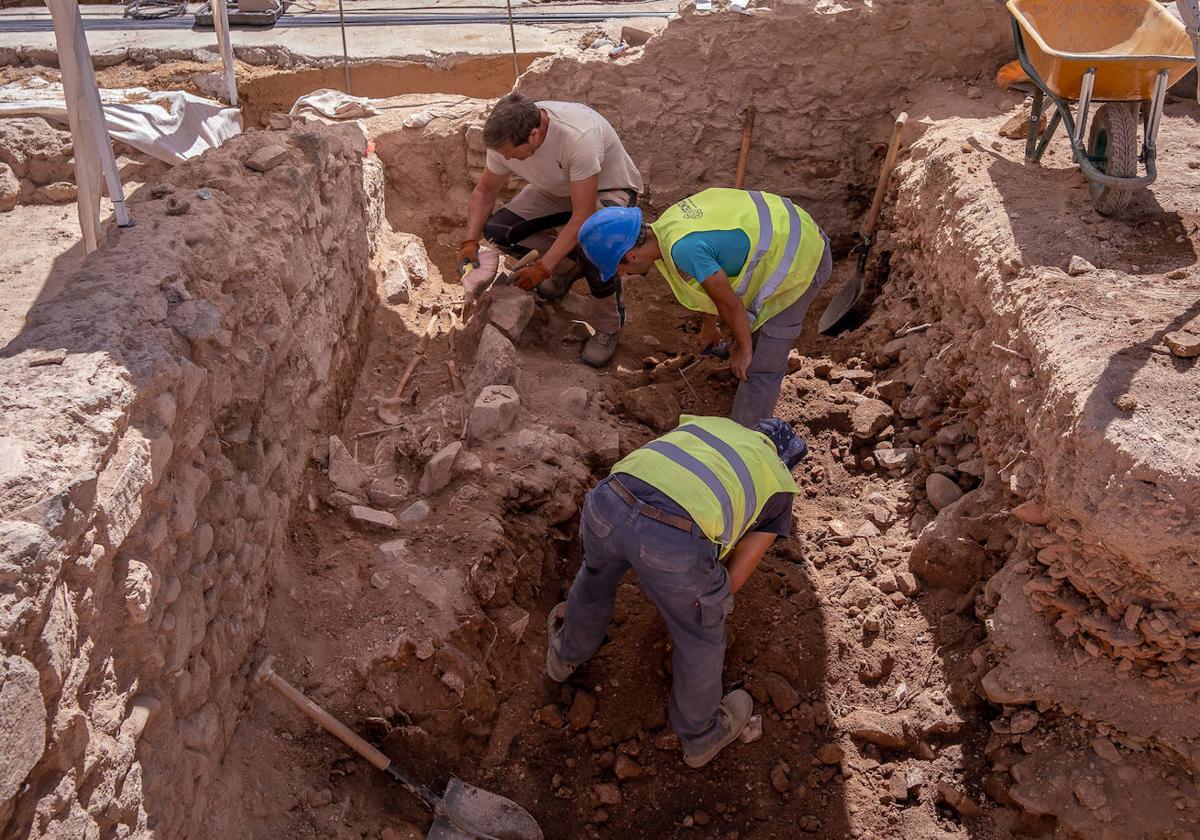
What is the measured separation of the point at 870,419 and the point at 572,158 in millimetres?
2080

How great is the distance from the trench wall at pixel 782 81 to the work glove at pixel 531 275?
187 centimetres

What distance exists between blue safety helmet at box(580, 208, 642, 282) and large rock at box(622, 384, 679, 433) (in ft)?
3.59

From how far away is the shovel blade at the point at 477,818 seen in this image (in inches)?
124

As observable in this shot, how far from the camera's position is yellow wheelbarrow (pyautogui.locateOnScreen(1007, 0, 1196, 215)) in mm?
4402

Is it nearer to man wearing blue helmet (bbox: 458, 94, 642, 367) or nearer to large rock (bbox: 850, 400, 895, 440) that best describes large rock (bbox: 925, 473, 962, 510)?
large rock (bbox: 850, 400, 895, 440)

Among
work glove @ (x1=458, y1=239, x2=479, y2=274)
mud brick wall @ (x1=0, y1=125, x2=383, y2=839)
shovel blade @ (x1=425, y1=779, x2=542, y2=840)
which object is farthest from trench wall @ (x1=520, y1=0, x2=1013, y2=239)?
shovel blade @ (x1=425, y1=779, x2=542, y2=840)

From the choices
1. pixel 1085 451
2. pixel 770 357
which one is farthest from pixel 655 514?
pixel 770 357

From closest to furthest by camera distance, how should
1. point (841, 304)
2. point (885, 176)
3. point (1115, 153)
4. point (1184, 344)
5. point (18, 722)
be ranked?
point (18, 722)
point (1184, 344)
point (1115, 153)
point (841, 304)
point (885, 176)

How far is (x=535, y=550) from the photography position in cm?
402

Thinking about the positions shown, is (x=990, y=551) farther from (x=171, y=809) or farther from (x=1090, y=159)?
(x=171, y=809)

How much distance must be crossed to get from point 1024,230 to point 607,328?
88.5 inches

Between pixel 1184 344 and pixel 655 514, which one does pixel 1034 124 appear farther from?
pixel 655 514

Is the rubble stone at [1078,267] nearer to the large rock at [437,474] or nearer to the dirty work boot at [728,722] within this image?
the dirty work boot at [728,722]

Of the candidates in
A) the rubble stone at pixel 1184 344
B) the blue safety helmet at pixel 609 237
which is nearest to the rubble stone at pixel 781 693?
the blue safety helmet at pixel 609 237
